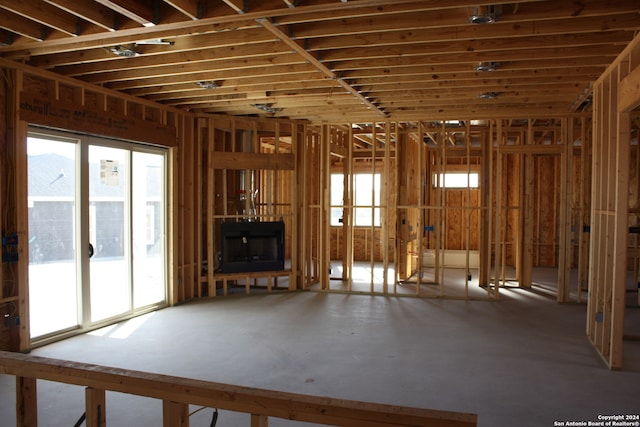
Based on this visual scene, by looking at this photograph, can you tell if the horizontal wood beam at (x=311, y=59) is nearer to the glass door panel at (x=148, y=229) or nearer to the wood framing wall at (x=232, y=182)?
the wood framing wall at (x=232, y=182)

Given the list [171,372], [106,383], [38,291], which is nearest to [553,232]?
[171,372]

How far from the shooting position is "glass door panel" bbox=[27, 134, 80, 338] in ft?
17.9

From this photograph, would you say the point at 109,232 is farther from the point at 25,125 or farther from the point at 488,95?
the point at 488,95

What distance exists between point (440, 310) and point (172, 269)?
4.41 meters

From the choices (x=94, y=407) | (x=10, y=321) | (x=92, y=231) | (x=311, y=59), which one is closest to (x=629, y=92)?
(x=311, y=59)

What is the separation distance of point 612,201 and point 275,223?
5.46 meters

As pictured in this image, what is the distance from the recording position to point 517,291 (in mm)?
8930

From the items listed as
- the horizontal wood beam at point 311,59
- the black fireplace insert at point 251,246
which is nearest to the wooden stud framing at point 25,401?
the horizontal wood beam at point 311,59

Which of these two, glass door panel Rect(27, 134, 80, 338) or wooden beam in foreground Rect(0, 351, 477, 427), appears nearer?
wooden beam in foreground Rect(0, 351, 477, 427)

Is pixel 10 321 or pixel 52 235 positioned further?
pixel 52 235

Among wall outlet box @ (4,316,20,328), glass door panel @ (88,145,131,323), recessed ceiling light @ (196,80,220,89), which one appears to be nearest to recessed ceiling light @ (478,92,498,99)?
recessed ceiling light @ (196,80,220,89)

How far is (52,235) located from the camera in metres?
5.67

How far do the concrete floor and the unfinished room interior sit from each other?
1.3 inches

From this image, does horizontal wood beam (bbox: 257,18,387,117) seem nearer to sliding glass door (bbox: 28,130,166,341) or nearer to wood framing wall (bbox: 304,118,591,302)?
wood framing wall (bbox: 304,118,591,302)
